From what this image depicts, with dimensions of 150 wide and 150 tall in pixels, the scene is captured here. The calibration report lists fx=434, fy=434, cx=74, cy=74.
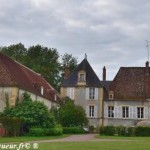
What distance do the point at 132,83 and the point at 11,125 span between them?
27.2 meters

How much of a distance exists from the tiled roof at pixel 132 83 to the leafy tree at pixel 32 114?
1909cm

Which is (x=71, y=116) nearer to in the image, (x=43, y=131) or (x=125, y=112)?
(x=125, y=112)

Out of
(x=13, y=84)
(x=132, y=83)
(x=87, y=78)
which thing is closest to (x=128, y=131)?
(x=13, y=84)

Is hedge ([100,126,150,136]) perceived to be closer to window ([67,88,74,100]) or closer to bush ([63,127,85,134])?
→ bush ([63,127,85,134])

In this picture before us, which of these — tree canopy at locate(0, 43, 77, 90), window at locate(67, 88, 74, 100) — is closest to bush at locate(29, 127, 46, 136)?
window at locate(67, 88, 74, 100)

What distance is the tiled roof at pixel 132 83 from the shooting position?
62688 mm

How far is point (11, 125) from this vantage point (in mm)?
41469

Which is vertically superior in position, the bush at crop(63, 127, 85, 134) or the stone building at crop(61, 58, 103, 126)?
the stone building at crop(61, 58, 103, 126)

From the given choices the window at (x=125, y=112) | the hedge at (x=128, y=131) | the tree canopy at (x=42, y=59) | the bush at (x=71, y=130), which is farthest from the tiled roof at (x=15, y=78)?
the tree canopy at (x=42, y=59)

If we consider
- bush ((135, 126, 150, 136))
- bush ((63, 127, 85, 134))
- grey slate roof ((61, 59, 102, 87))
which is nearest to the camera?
bush ((135, 126, 150, 136))

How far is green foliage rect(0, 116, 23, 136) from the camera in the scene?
1629 inches

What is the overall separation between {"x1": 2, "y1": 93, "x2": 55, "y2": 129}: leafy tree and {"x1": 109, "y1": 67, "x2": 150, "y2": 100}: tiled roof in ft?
62.6

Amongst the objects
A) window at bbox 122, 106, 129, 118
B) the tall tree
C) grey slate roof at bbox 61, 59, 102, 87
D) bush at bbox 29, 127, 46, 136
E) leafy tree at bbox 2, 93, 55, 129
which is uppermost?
the tall tree

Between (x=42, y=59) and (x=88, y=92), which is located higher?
(x=42, y=59)
